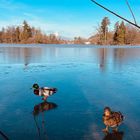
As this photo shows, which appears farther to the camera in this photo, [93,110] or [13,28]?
[13,28]

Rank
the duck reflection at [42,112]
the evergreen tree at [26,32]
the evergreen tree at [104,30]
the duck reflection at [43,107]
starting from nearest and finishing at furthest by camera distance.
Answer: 1. the duck reflection at [42,112]
2. the duck reflection at [43,107]
3. the evergreen tree at [104,30]
4. the evergreen tree at [26,32]

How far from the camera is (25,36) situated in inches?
3066

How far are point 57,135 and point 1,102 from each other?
2710 mm

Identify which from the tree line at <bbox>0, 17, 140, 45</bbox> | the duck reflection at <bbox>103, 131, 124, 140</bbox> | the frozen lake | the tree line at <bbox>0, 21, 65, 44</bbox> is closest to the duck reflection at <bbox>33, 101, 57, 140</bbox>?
the frozen lake

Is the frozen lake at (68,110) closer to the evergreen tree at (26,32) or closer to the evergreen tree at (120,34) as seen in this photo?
the evergreen tree at (120,34)

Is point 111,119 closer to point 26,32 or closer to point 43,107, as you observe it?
point 43,107

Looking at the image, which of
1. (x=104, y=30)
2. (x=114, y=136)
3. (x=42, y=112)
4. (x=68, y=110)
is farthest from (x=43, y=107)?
(x=104, y=30)

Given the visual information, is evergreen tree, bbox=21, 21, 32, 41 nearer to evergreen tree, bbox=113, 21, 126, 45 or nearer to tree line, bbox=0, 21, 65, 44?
tree line, bbox=0, 21, 65, 44

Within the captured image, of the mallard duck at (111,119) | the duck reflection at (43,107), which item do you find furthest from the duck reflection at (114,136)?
the duck reflection at (43,107)

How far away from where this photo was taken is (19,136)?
13.6ft

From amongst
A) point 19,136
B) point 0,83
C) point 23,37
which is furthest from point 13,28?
point 19,136

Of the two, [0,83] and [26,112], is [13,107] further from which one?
[0,83]

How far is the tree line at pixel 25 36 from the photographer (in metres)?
77.7

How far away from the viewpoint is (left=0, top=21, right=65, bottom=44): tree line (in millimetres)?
77662
